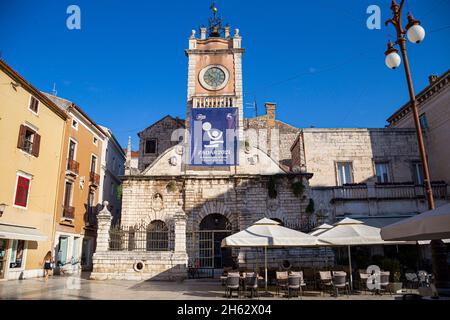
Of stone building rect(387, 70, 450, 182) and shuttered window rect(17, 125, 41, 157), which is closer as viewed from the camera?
shuttered window rect(17, 125, 41, 157)

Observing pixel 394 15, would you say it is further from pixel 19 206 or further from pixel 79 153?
pixel 79 153

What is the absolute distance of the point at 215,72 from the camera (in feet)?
75.0

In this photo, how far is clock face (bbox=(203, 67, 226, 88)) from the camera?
2272 cm

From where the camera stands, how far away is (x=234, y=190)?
2038 centimetres

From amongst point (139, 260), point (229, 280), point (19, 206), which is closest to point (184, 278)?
point (139, 260)

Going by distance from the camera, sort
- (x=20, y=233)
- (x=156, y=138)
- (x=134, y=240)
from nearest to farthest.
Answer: (x=20, y=233), (x=134, y=240), (x=156, y=138)

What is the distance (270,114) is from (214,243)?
1381 centimetres

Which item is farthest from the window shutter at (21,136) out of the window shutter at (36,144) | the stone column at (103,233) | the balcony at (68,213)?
the balcony at (68,213)

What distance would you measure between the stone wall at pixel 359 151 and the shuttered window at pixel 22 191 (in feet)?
52.5

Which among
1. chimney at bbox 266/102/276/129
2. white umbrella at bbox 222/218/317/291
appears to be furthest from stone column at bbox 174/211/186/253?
chimney at bbox 266/102/276/129

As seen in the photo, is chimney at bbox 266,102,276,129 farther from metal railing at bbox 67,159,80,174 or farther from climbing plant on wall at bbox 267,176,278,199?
metal railing at bbox 67,159,80,174

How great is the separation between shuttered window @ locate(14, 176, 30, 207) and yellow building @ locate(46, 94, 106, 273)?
278 cm

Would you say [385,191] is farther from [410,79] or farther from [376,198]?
[410,79]

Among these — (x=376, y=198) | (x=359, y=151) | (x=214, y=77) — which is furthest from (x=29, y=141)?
(x=359, y=151)
